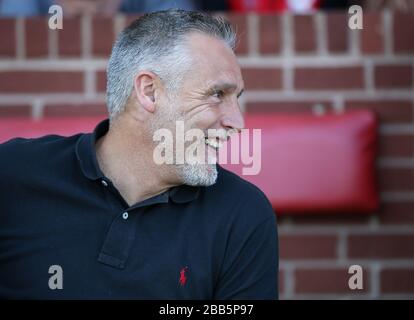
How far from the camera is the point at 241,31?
11.8 feet

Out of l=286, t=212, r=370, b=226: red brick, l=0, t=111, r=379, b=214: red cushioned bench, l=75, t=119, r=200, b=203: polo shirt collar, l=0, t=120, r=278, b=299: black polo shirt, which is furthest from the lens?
l=286, t=212, r=370, b=226: red brick

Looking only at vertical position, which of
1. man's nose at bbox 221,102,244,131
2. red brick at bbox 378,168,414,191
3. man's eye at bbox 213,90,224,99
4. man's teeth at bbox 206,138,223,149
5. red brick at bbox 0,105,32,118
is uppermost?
man's eye at bbox 213,90,224,99

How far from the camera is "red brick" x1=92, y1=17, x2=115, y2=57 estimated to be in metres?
3.61

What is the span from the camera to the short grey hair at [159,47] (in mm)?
2641

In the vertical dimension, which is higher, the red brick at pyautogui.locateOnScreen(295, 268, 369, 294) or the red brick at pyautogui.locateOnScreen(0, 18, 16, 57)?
the red brick at pyautogui.locateOnScreen(0, 18, 16, 57)

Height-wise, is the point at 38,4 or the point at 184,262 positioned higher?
the point at 38,4

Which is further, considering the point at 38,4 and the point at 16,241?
the point at 38,4

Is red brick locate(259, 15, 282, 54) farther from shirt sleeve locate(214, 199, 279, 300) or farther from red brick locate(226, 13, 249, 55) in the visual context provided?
shirt sleeve locate(214, 199, 279, 300)

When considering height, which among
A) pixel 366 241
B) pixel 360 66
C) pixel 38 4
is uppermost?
pixel 38 4

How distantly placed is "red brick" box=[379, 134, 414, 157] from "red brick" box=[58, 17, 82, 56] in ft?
3.73

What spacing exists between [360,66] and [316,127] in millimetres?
293

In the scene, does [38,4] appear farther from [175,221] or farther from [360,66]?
[175,221]

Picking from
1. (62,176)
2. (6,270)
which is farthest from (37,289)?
(62,176)

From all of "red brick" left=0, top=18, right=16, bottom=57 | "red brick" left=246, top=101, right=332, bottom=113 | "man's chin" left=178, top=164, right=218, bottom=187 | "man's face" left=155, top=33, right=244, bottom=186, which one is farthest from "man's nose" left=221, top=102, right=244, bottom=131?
"red brick" left=0, top=18, right=16, bottom=57
